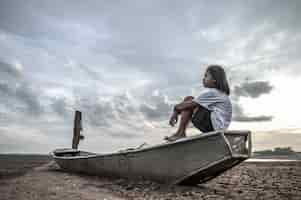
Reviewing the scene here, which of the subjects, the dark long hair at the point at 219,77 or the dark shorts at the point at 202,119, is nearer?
the dark shorts at the point at 202,119

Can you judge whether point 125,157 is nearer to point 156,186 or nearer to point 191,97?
point 156,186

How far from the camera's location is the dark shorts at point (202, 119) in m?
4.91

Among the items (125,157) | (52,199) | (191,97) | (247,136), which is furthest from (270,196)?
(52,199)

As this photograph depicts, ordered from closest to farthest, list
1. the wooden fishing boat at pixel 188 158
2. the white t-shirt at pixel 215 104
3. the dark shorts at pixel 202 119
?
the wooden fishing boat at pixel 188 158
the white t-shirt at pixel 215 104
the dark shorts at pixel 202 119

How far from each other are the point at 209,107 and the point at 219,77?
0.66 metres

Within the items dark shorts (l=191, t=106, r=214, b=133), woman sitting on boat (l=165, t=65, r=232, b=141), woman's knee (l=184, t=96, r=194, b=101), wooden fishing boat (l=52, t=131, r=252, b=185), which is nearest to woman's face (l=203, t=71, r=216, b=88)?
woman sitting on boat (l=165, t=65, r=232, b=141)

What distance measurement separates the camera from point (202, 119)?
196 inches

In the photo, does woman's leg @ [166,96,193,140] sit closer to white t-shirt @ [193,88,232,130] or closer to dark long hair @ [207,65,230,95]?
white t-shirt @ [193,88,232,130]

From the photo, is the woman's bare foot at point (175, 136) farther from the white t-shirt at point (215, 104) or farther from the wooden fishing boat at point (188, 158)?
the white t-shirt at point (215, 104)

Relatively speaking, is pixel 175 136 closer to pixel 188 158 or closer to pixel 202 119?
pixel 188 158

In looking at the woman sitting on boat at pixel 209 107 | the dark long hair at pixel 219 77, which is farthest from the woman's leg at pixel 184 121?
the dark long hair at pixel 219 77

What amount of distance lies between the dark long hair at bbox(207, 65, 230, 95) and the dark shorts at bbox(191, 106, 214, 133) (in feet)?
1.82

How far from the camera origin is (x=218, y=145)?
4621 mm

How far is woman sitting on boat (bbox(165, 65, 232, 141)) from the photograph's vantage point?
4809 mm
